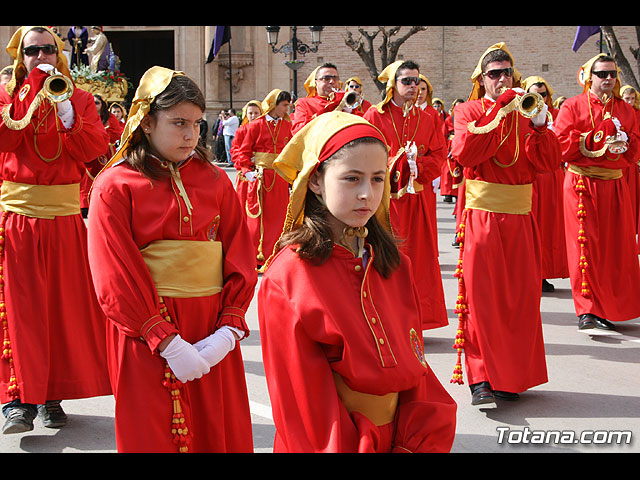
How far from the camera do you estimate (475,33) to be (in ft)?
112

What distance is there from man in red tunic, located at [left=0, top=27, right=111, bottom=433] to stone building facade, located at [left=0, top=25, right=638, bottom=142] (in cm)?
2679

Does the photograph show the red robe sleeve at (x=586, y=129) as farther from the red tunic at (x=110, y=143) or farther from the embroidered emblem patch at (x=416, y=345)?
the embroidered emblem patch at (x=416, y=345)

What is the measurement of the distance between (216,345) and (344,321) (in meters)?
0.86

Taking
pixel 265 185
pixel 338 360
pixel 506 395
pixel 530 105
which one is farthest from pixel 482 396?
pixel 265 185

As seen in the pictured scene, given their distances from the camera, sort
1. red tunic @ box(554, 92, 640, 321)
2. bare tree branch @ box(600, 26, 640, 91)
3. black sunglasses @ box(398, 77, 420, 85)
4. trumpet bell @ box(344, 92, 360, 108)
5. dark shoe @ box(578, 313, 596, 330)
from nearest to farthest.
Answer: black sunglasses @ box(398, 77, 420, 85) < red tunic @ box(554, 92, 640, 321) < dark shoe @ box(578, 313, 596, 330) < trumpet bell @ box(344, 92, 360, 108) < bare tree branch @ box(600, 26, 640, 91)

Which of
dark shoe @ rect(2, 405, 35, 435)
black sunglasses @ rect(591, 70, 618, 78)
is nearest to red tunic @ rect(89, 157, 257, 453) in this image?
dark shoe @ rect(2, 405, 35, 435)

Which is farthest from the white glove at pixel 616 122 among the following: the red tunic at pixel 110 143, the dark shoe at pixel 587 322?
the red tunic at pixel 110 143

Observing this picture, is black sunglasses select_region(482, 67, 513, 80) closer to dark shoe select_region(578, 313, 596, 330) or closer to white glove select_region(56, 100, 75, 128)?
white glove select_region(56, 100, 75, 128)

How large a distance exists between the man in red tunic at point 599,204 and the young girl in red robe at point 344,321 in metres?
4.85

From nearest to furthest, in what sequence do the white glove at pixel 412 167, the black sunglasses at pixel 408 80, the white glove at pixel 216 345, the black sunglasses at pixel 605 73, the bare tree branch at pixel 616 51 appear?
the white glove at pixel 216 345 < the white glove at pixel 412 167 < the black sunglasses at pixel 408 80 < the black sunglasses at pixel 605 73 < the bare tree branch at pixel 616 51

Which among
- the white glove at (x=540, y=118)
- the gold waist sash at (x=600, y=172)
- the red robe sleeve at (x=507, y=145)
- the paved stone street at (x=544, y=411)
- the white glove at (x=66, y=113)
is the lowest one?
the paved stone street at (x=544, y=411)

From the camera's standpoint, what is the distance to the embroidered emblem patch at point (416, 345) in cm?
277

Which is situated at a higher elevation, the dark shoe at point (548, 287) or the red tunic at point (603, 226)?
the red tunic at point (603, 226)

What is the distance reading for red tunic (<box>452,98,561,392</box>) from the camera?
5402mm
